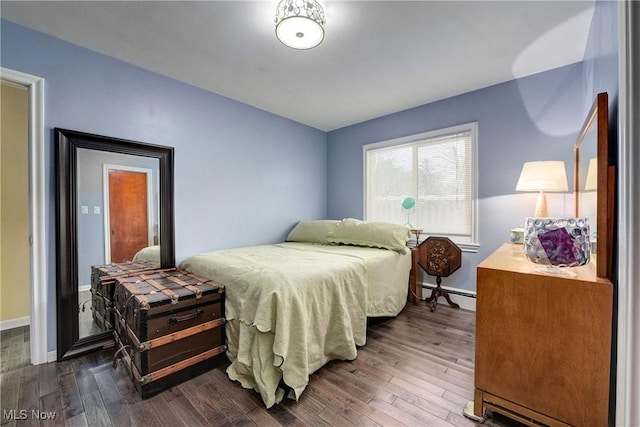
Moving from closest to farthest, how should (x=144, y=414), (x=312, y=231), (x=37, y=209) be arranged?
1. (x=144, y=414)
2. (x=37, y=209)
3. (x=312, y=231)

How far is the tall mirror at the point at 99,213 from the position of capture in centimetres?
198

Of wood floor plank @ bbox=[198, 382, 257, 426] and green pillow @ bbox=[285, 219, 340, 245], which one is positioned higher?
green pillow @ bbox=[285, 219, 340, 245]

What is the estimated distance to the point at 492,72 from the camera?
8.00ft

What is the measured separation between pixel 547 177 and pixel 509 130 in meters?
0.78

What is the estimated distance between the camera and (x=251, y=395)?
5.24ft

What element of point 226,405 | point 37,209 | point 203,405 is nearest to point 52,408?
point 203,405

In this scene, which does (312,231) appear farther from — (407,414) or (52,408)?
(52,408)

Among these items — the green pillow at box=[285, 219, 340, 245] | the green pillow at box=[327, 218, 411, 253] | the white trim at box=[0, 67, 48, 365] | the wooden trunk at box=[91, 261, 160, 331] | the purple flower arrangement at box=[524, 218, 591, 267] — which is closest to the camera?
the purple flower arrangement at box=[524, 218, 591, 267]

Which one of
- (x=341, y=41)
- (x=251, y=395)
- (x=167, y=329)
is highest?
(x=341, y=41)

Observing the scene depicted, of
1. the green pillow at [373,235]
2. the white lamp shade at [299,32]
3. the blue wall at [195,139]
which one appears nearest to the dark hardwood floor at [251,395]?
the blue wall at [195,139]

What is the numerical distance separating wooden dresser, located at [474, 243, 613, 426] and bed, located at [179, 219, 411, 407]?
93 cm

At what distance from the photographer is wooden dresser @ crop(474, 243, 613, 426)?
109cm

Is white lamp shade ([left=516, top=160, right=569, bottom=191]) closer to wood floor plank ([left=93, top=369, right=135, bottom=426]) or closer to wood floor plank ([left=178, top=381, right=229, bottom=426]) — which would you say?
wood floor plank ([left=178, top=381, right=229, bottom=426])

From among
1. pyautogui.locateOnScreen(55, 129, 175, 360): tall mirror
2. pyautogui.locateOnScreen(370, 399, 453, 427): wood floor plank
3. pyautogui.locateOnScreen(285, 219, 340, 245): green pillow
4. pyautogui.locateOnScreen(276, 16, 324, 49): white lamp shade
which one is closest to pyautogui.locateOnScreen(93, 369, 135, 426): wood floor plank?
pyautogui.locateOnScreen(55, 129, 175, 360): tall mirror
